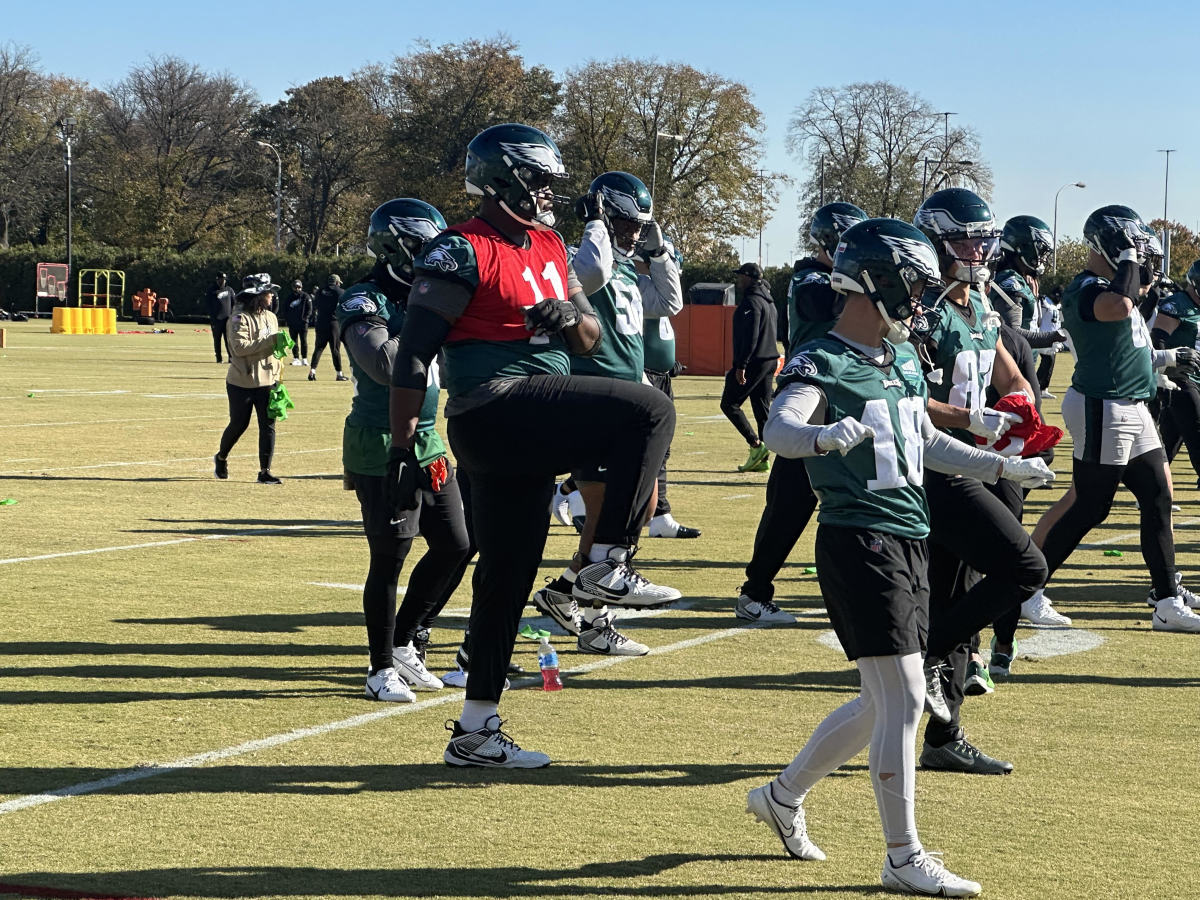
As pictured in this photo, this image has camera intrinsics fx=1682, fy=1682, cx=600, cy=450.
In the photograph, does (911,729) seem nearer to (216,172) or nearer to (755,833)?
(755,833)

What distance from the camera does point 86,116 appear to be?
343 feet

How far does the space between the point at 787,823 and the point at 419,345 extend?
6.77ft

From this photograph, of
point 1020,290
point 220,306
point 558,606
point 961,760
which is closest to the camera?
point 961,760

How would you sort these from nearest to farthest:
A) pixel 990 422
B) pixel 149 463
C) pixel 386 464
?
pixel 990 422 → pixel 386 464 → pixel 149 463

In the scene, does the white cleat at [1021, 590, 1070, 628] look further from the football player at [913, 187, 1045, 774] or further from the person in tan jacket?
the person in tan jacket

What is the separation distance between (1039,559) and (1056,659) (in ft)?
8.93

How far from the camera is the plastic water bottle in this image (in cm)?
726

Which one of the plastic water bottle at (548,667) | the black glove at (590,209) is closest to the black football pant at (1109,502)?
the plastic water bottle at (548,667)

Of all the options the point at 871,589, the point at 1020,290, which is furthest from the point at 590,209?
the point at 1020,290

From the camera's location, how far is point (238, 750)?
20.5 ft

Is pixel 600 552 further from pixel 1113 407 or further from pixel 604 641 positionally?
pixel 1113 407

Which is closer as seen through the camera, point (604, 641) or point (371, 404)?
point (371, 404)

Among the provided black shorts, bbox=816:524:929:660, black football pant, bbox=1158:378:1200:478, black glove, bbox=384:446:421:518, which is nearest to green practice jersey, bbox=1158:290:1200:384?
black football pant, bbox=1158:378:1200:478

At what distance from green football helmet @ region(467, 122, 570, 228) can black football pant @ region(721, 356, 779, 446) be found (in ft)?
38.8
